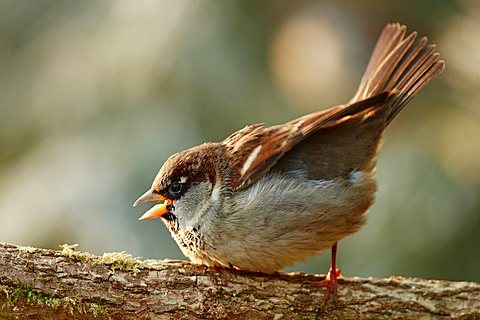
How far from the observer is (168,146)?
5.02 meters

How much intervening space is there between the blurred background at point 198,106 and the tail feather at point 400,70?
1056mm

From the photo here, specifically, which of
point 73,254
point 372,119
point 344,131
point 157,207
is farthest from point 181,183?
point 372,119

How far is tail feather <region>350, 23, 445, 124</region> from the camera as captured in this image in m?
3.92

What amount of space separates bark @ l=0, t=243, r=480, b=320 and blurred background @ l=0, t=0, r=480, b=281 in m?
1.09

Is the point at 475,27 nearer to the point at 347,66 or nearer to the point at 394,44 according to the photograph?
the point at 347,66

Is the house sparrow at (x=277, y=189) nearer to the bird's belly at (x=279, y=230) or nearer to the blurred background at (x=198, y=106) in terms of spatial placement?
the bird's belly at (x=279, y=230)

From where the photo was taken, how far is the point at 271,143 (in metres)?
3.55

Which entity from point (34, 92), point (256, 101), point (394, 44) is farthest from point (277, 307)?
point (34, 92)

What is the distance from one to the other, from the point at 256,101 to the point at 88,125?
124 centimetres

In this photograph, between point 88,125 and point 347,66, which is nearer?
point 88,125

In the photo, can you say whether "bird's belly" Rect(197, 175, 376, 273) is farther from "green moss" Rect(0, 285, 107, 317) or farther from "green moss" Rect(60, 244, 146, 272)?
"green moss" Rect(0, 285, 107, 317)

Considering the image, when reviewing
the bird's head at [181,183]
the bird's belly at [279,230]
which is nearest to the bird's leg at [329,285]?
the bird's belly at [279,230]

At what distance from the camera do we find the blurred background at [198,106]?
15.5 feet

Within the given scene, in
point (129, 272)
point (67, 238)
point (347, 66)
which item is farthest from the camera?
point (347, 66)
